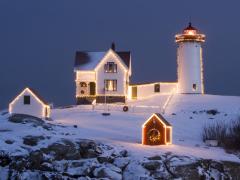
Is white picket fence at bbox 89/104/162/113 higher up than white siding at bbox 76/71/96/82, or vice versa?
white siding at bbox 76/71/96/82

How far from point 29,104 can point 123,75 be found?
1700 cm

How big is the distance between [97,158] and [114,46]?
1639 inches

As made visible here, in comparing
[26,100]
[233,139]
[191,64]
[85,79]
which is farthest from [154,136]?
[191,64]

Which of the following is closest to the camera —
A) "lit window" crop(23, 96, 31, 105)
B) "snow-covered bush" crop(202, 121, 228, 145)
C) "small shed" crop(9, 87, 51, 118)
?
"snow-covered bush" crop(202, 121, 228, 145)

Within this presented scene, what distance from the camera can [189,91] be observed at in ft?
266

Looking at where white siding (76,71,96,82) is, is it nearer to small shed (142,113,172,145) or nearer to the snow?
the snow

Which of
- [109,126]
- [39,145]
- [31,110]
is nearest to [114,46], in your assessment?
[31,110]

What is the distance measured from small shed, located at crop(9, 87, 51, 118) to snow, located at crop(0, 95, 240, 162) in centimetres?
153

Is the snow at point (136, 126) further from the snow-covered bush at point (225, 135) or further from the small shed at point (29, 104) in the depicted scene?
the small shed at point (29, 104)

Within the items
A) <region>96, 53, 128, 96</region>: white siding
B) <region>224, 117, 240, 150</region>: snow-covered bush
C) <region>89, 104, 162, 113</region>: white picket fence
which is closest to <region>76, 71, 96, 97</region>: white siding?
<region>96, 53, 128, 96</region>: white siding

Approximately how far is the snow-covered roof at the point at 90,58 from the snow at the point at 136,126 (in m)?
6.23

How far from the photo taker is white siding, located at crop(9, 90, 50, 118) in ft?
195

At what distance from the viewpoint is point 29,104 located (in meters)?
59.7

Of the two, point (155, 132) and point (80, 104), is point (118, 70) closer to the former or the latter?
point (80, 104)
